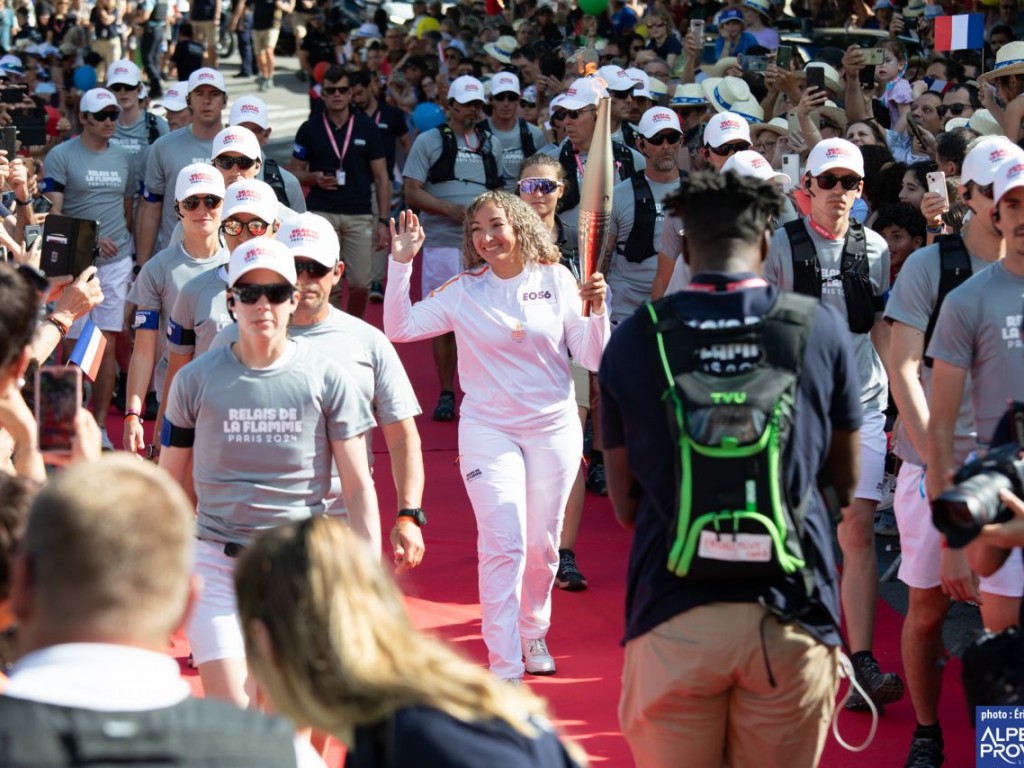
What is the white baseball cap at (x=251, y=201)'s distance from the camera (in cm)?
689

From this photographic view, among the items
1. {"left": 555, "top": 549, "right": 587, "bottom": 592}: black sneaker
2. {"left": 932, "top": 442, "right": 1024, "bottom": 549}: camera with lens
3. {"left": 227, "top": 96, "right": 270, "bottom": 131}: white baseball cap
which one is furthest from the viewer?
{"left": 227, "top": 96, "right": 270, "bottom": 131}: white baseball cap

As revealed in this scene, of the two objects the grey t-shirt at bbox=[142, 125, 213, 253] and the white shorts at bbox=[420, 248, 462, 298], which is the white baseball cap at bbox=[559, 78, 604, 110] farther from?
the grey t-shirt at bbox=[142, 125, 213, 253]

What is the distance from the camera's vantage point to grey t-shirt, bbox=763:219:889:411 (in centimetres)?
667

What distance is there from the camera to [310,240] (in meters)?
5.72

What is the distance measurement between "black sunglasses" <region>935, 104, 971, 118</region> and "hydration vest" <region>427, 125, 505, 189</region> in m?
3.44

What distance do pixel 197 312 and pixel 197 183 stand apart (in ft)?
3.87

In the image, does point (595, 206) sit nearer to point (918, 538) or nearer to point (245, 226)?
point (245, 226)

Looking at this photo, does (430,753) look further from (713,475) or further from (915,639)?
(915,639)

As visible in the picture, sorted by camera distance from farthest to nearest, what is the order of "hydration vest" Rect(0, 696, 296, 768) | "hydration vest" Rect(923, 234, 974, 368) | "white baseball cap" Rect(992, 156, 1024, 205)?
"hydration vest" Rect(923, 234, 974, 368), "white baseball cap" Rect(992, 156, 1024, 205), "hydration vest" Rect(0, 696, 296, 768)

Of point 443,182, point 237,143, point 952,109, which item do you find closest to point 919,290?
point 237,143

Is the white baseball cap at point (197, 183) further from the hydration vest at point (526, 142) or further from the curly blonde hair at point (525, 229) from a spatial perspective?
the hydration vest at point (526, 142)

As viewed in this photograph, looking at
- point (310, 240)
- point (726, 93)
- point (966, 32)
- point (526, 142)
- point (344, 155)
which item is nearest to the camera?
point (310, 240)

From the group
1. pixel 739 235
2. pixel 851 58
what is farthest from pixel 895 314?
pixel 851 58

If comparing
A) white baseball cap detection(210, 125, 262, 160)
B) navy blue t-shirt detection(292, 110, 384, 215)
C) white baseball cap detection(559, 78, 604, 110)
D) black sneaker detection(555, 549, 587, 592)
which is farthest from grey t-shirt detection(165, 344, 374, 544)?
navy blue t-shirt detection(292, 110, 384, 215)
